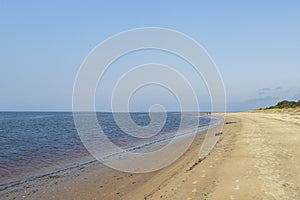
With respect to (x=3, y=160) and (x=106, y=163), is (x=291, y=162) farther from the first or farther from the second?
(x=3, y=160)

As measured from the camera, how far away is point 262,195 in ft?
26.8

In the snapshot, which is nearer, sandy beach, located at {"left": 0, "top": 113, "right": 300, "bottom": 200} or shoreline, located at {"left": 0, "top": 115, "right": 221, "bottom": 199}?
sandy beach, located at {"left": 0, "top": 113, "right": 300, "bottom": 200}

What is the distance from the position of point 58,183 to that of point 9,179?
8.88ft

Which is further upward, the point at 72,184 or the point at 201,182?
the point at 201,182

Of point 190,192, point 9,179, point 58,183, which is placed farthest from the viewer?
point 9,179

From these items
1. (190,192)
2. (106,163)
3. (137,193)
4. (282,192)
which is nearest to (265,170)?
(282,192)

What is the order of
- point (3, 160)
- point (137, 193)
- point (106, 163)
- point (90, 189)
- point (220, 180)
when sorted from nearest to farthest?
point (220, 180), point (137, 193), point (90, 189), point (106, 163), point (3, 160)

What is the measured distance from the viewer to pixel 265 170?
1092 cm

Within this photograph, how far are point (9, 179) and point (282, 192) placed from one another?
37.9 feet

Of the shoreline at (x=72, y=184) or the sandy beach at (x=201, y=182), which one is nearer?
the sandy beach at (x=201, y=182)

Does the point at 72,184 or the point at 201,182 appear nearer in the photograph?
the point at 201,182

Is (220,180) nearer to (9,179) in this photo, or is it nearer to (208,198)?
(208,198)

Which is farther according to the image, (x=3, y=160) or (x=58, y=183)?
(x=3, y=160)

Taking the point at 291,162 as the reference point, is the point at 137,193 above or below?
below
